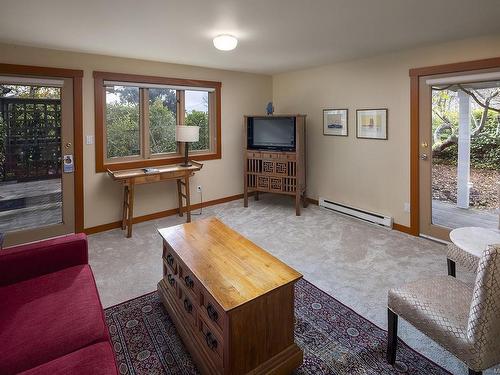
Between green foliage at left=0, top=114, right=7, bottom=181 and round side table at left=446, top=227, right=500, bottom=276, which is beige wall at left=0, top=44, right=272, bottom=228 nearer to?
green foliage at left=0, top=114, right=7, bottom=181

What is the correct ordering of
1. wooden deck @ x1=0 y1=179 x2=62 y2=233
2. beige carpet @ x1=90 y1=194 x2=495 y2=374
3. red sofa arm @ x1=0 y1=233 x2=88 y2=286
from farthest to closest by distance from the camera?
1. wooden deck @ x1=0 y1=179 x2=62 y2=233
2. beige carpet @ x1=90 y1=194 x2=495 y2=374
3. red sofa arm @ x1=0 y1=233 x2=88 y2=286

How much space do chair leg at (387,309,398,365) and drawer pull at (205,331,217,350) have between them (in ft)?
3.25

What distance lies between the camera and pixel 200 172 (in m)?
5.04

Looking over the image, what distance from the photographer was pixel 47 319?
4.99 feet

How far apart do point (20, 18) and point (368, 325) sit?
11.8 feet

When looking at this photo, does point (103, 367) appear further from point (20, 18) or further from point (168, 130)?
point (168, 130)

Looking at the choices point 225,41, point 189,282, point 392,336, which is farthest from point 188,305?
point 225,41

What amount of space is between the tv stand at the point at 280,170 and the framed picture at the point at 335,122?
34 centimetres

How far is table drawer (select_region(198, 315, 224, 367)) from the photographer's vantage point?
1.61 meters

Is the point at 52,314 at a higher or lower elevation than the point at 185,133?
lower

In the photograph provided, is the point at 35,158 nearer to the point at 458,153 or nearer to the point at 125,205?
the point at 125,205

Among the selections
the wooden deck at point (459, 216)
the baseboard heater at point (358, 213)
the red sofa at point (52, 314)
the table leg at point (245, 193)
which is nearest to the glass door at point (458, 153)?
the wooden deck at point (459, 216)

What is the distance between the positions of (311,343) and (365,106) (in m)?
3.35

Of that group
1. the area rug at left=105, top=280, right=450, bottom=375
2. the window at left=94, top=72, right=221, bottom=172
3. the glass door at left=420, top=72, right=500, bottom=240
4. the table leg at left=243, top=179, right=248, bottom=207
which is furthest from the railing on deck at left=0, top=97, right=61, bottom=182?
the glass door at left=420, top=72, right=500, bottom=240
